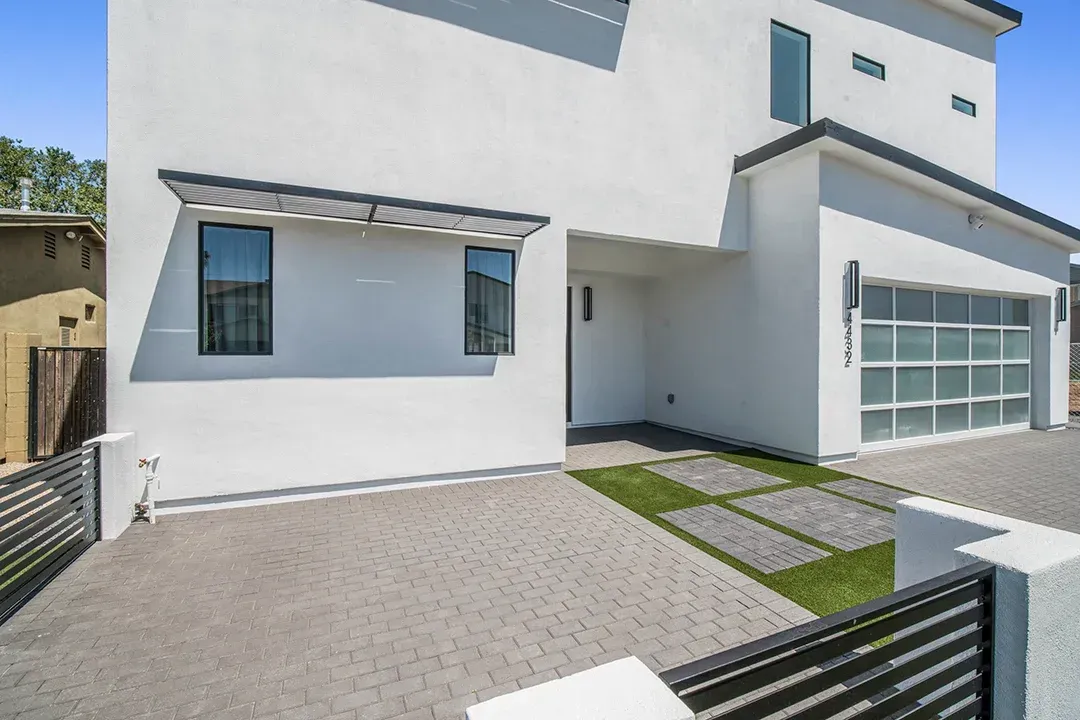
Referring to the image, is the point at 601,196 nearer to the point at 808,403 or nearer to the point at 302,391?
the point at 808,403

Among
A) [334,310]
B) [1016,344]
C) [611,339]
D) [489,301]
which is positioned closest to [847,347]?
[611,339]

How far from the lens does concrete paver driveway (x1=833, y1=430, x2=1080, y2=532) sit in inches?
229

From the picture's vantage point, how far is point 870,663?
1.85 m

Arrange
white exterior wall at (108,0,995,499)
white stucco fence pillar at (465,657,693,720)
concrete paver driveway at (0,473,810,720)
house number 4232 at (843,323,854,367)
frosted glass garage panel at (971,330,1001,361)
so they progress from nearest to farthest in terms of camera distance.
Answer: white stucco fence pillar at (465,657,693,720) < concrete paver driveway at (0,473,810,720) < white exterior wall at (108,0,995,499) < house number 4232 at (843,323,854,367) < frosted glass garage panel at (971,330,1001,361)

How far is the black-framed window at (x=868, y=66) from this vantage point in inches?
398

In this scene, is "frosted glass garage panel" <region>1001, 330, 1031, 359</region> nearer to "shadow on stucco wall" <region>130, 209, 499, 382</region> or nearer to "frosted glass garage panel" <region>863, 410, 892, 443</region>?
"frosted glass garage panel" <region>863, 410, 892, 443</region>

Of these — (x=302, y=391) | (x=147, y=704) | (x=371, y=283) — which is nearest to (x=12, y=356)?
(x=302, y=391)

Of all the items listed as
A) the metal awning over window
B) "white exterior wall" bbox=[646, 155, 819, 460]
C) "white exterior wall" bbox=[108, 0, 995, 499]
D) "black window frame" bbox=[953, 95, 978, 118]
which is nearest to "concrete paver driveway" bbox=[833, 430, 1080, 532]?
"white exterior wall" bbox=[646, 155, 819, 460]

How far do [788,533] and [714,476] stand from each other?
6.91 feet

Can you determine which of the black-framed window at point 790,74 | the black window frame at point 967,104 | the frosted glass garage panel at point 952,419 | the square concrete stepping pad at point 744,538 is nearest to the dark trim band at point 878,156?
the black-framed window at point 790,74

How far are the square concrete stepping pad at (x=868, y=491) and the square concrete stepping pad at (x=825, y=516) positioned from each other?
0.28m

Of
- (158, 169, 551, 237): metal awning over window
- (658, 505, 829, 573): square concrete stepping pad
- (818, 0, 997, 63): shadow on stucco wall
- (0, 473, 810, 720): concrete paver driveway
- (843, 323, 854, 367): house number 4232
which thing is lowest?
(0, 473, 810, 720): concrete paver driveway

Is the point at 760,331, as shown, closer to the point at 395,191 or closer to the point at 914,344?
the point at 914,344

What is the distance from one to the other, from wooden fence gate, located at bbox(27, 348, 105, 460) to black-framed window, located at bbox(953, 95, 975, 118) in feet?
59.6
